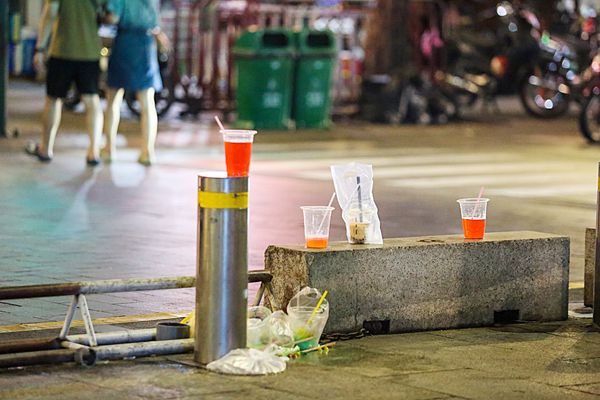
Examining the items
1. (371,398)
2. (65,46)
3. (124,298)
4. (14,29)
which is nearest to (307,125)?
(14,29)

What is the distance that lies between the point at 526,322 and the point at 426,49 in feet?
52.0

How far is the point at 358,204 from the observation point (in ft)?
25.1

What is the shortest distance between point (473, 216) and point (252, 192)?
5820mm

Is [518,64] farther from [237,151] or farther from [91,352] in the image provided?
[91,352]

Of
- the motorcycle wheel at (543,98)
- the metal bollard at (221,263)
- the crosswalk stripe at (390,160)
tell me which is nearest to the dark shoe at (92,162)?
the crosswalk stripe at (390,160)

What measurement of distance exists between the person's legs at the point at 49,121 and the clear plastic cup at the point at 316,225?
775 cm

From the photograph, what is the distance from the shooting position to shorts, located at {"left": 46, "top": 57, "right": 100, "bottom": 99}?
47.9 feet

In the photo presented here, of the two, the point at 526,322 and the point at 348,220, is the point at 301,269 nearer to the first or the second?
the point at 348,220

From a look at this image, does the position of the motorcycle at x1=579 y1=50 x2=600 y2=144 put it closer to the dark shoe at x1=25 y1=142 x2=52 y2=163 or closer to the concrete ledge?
the dark shoe at x1=25 y1=142 x2=52 y2=163

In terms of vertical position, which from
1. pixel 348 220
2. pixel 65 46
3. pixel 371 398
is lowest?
pixel 371 398

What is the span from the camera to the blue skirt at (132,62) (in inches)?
586

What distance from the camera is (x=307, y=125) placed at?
70.7 feet

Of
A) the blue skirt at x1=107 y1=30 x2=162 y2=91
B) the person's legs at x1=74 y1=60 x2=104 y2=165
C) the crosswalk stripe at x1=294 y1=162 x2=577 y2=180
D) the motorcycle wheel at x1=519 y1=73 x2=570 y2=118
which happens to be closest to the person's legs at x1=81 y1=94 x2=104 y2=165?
the person's legs at x1=74 y1=60 x2=104 y2=165

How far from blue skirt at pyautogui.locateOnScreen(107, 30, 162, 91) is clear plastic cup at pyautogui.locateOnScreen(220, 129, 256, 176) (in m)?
7.71
